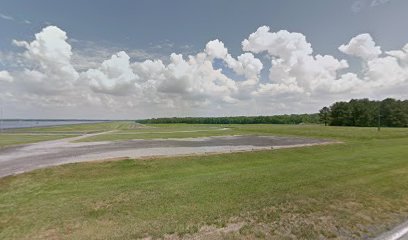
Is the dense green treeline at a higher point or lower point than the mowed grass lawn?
higher

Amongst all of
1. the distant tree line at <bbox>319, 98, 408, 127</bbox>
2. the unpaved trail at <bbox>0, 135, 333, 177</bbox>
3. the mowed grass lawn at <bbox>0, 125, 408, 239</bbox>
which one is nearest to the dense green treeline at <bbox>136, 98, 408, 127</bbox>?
the distant tree line at <bbox>319, 98, 408, 127</bbox>

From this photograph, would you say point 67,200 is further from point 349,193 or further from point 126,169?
point 349,193

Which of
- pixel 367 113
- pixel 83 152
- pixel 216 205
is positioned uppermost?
pixel 367 113

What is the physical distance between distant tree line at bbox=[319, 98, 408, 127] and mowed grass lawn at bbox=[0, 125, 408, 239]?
314 feet

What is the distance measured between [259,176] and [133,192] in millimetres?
5509

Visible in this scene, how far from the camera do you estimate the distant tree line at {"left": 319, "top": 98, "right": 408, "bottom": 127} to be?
309ft

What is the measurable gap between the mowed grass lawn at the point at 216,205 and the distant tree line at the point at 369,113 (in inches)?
3763

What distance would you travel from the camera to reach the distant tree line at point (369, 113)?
94250mm

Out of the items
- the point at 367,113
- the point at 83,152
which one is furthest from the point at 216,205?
the point at 367,113

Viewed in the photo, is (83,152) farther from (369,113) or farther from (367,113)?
(369,113)

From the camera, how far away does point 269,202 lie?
7.87 m

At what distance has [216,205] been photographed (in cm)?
779

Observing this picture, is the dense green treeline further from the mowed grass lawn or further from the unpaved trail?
the mowed grass lawn

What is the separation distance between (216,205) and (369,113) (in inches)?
4345
